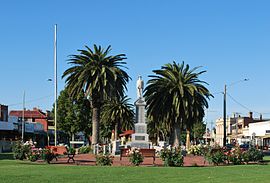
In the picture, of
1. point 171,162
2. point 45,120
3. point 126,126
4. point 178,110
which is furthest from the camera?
point 45,120

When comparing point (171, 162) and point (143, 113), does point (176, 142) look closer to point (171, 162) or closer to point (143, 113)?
point (143, 113)

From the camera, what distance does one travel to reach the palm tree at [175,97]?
5066 centimetres

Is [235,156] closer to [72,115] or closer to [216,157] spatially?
[216,157]

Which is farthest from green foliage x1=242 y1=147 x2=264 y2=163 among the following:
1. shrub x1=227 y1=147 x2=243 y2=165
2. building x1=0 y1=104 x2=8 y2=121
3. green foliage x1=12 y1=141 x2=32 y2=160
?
building x1=0 y1=104 x2=8 y2=121

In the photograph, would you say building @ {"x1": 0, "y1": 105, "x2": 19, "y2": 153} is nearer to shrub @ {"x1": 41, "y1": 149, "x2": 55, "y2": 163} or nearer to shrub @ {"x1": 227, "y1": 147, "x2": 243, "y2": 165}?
shrub @ {"x1": 41, "y1": 149, "x2": 55, "y2": 163}

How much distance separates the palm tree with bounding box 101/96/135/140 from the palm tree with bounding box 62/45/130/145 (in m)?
18.8

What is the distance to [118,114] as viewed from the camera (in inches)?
2776

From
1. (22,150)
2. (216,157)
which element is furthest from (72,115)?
(216,157)

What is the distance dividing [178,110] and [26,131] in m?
48.3

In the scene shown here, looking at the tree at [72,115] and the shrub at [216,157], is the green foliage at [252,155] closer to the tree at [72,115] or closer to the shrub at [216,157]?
the shrub at [216,157]

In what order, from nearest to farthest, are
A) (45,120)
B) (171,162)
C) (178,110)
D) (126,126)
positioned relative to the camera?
1. (171,162)
2. (178,110)
3. (126,126)
4. (45,120)

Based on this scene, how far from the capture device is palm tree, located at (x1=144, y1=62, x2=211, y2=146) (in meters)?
50.7

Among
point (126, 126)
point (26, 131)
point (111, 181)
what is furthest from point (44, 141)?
point (111, 181)

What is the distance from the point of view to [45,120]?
124m
